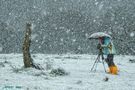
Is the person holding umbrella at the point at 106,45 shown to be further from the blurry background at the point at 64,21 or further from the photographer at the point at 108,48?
the blurry background at the point at 64,21

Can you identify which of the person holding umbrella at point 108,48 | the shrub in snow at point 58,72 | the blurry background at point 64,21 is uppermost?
the blurry background at point 64,21

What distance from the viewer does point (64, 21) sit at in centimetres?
10881

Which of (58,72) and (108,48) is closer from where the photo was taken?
(58,72)

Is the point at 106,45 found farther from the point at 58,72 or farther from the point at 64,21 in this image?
the point at 64,21

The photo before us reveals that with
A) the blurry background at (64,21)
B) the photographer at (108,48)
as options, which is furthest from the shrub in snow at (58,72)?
the blurry background at (64,21)

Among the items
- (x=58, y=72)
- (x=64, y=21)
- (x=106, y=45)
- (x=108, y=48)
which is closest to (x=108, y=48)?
(x=108, y=48)

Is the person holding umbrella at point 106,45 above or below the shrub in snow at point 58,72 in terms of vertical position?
above

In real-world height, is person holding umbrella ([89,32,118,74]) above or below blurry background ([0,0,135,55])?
below

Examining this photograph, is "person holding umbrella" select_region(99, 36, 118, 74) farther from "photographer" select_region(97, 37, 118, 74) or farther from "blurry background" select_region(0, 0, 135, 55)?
"blurry background" select_region(0, 0, 135, 55)

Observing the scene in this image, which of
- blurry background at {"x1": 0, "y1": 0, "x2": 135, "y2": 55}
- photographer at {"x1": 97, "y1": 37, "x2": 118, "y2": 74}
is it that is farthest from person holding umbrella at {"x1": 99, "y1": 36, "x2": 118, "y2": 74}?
blurry background at {"x1": 0, "y1": 0, "x2": 135, "y2": 55}

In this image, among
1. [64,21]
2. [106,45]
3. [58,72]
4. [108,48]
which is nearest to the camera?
[58,72]

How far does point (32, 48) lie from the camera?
92.5m

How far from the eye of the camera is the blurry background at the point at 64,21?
3796 inches

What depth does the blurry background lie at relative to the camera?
96406mm
